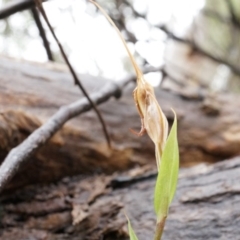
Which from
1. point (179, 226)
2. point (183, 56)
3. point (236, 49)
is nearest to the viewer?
point (179, 226)

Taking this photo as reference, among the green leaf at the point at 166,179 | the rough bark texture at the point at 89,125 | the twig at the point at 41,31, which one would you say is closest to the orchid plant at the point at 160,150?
the green leaf at the point at 166,179

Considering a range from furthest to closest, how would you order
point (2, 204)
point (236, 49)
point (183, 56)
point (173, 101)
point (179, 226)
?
point (236, 49) < point (183, 56) < point (173, 101) < point (2, 204) < point (179, 226)

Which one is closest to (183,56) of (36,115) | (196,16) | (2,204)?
(196,16)

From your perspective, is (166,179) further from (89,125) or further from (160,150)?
(89,125)

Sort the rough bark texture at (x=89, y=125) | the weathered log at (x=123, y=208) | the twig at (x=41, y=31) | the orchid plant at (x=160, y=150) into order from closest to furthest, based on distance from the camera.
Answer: the orchid plant at (x=160, y=150), the weathered log at (x=123, y=208), the rough bark texture at (x=89, y=125), the twig at (x=41, y=31)

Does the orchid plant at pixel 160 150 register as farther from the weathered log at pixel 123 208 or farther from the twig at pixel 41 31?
the twig at pixel 41 31

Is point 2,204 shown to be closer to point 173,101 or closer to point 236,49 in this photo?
point 173,101
